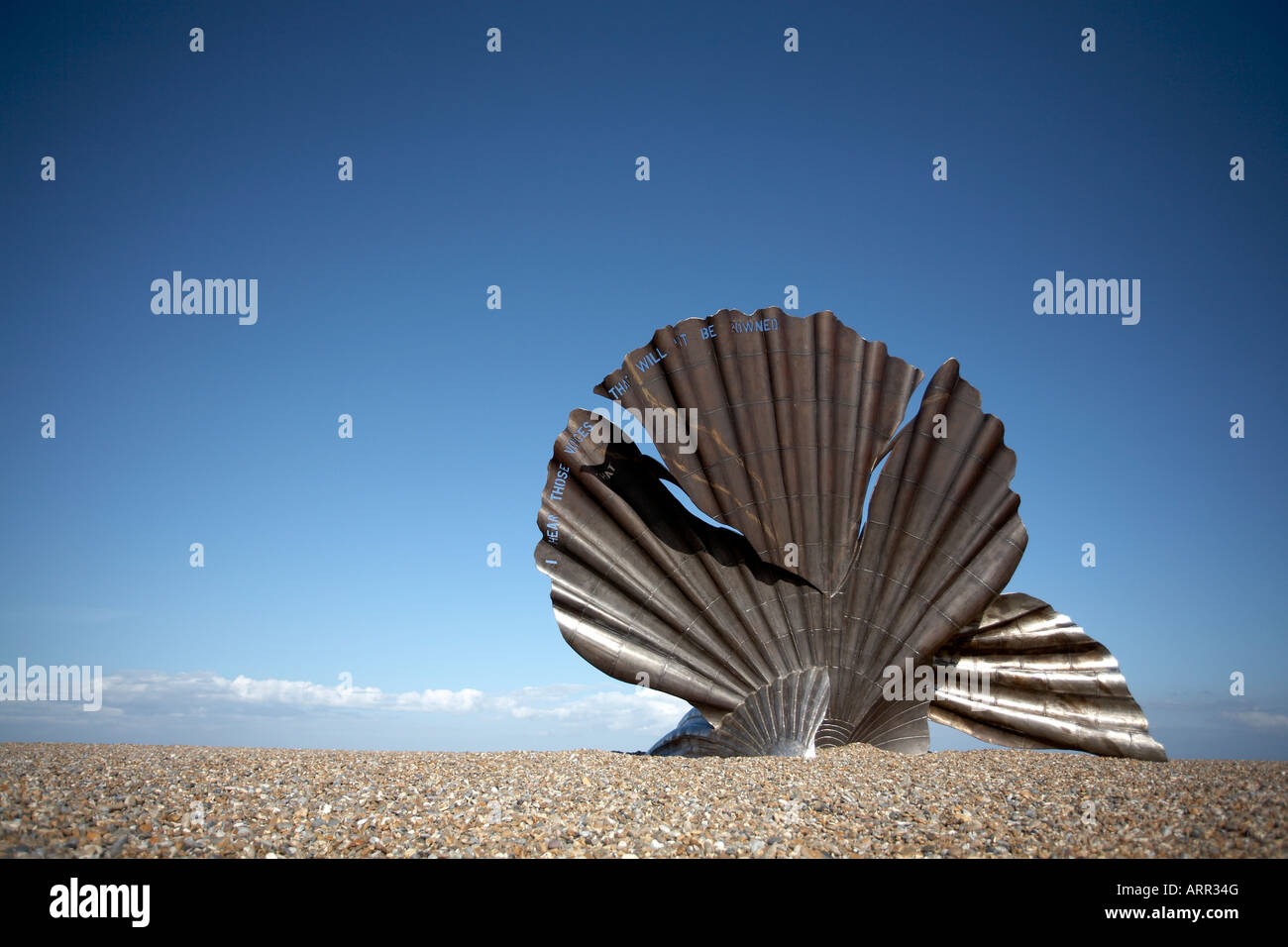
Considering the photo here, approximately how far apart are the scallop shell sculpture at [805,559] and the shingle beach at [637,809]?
1.37m

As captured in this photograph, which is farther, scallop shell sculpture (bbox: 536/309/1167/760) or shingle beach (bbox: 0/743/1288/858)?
scallop shell sculpture (bbox: 536/309/1167/760)

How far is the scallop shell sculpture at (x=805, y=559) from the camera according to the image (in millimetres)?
8984

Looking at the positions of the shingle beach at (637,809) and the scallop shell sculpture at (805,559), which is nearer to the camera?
the shingle beach at (637,809)

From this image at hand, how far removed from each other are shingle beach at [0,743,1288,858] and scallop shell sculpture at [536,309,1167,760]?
4.51ft

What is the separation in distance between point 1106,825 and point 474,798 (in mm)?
4163

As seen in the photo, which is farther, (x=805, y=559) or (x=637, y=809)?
(x=805, y=559)

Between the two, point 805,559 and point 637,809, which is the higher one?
point 805,559

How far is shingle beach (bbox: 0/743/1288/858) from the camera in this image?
4422 millimetres

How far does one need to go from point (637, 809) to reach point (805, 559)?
450 cm

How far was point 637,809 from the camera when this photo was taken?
5.30 meters

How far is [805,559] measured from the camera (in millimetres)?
9180

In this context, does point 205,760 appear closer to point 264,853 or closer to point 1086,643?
point 264,853
